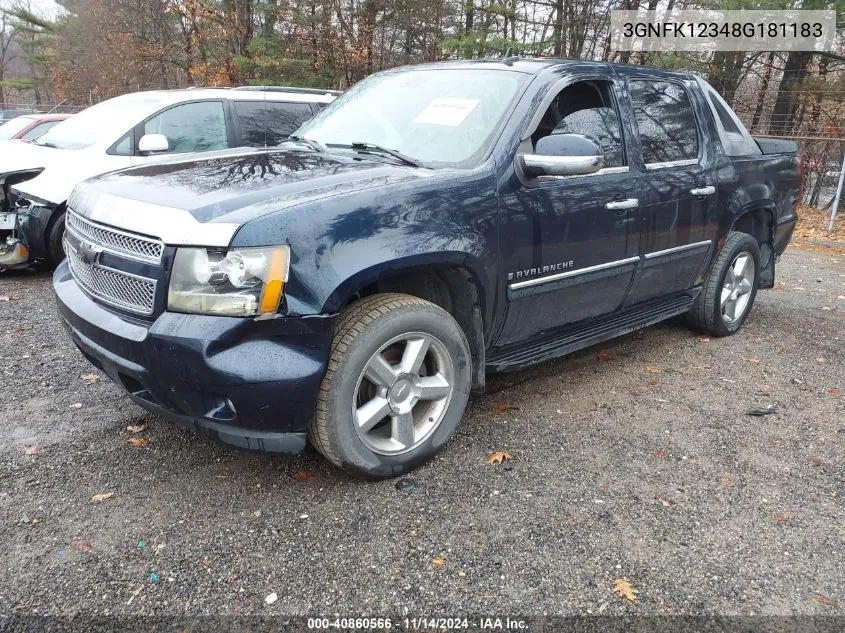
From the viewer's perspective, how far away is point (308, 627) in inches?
83.0

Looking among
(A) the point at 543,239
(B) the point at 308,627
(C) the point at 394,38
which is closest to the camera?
(B) the point at 308,627

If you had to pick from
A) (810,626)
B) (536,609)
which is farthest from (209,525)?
(810,626)

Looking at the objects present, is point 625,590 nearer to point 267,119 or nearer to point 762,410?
point 762,410

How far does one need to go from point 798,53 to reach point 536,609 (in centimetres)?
1608

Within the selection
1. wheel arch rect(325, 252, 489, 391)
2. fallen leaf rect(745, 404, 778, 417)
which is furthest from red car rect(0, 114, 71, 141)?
fallen leaf rect(745, 404, 778, 417)

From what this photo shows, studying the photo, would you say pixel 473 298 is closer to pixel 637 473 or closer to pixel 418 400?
pixel 418 400

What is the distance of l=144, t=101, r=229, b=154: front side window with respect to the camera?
635 centimetres

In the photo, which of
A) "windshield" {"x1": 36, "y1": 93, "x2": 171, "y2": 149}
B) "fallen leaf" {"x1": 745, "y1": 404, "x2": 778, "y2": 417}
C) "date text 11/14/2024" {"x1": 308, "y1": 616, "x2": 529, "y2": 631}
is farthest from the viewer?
"windshield" {"x1": 36, "y1": 93, "x2": 171, "y2": 149}

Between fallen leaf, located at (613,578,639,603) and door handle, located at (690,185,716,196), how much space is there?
2743 millimetres

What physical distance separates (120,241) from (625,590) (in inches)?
92.6

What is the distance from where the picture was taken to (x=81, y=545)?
246cm

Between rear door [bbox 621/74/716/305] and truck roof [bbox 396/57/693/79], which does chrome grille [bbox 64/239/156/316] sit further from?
rear door [bbox 621/74/716/305]

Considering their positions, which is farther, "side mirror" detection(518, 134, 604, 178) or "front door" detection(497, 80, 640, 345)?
"front door" detection(497, 80, 640, 345)

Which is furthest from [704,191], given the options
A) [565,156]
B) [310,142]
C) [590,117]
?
[310,142]
